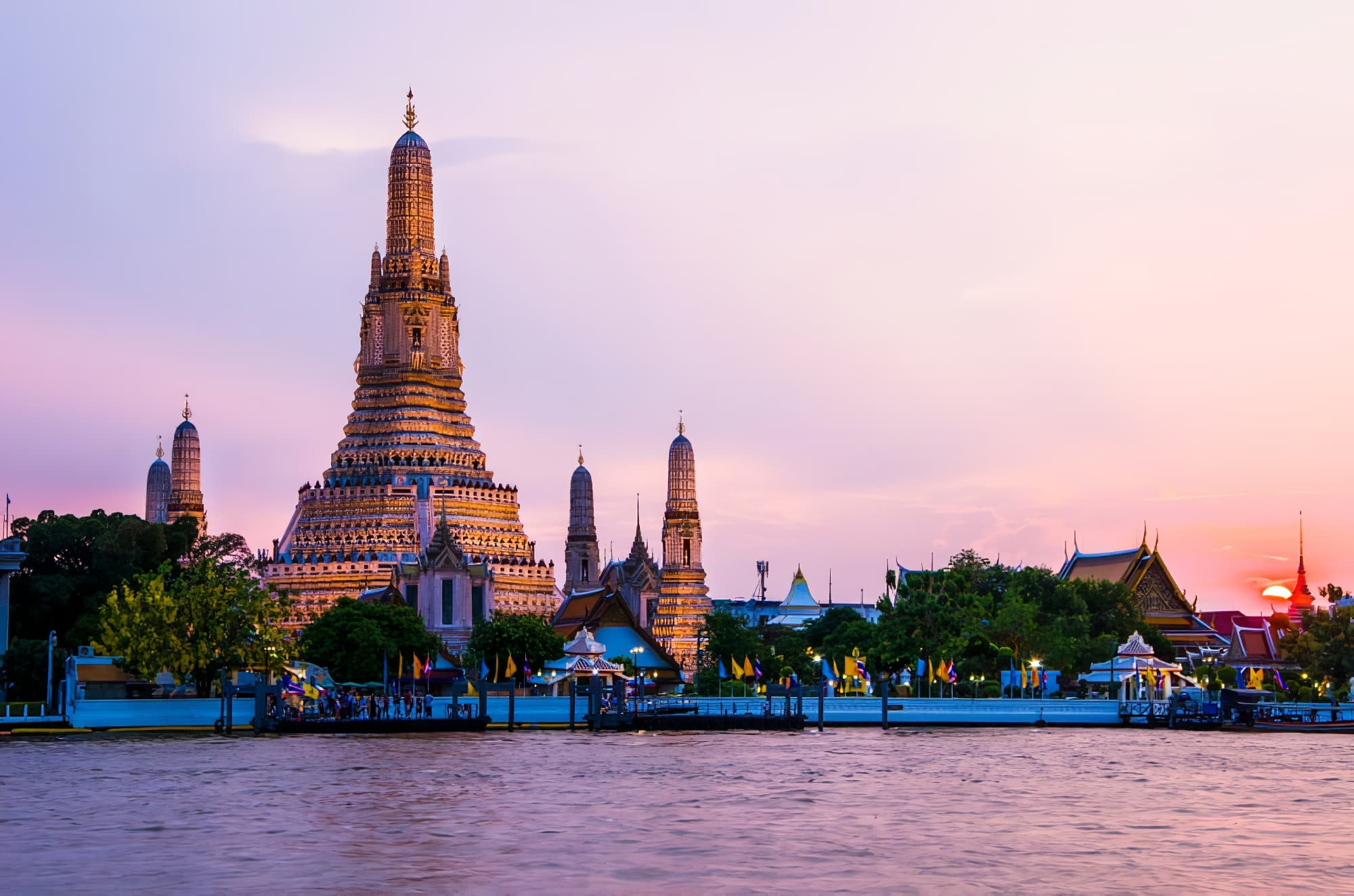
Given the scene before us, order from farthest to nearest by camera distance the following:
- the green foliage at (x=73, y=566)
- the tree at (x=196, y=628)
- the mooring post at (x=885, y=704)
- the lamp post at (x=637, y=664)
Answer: the lamp post at (x=637, y=664)
the green foliage at (x=73, y=566)
the mooring post at (x=885, y=704)
the tree at (x=196, y=628)

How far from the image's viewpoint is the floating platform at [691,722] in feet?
238

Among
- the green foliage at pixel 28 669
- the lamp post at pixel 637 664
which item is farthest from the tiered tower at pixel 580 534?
the green foliage at pixel 28 669

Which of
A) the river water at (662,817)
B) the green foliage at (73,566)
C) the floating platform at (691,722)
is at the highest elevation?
the green foliage at (73,566)

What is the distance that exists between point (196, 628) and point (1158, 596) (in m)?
67.0

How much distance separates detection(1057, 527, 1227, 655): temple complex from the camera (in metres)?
117

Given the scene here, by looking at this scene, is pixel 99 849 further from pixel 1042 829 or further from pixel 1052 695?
pixel 1052 695

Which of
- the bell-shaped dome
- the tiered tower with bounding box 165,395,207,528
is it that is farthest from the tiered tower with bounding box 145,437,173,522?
the bell-shaped dome

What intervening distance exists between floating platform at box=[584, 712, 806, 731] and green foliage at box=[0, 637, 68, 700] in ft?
Result: 63.1

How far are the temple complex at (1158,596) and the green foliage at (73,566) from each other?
2287 inches

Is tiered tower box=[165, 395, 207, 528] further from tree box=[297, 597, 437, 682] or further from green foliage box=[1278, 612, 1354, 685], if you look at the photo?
green foliage box=[1278, 612, 1354, 685]

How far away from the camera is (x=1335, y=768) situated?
55688mm

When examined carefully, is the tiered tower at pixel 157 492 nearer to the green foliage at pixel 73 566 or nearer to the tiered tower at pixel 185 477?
the tiered tower at pixel 185 477

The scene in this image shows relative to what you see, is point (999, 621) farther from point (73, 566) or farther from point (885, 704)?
point (73, 566)

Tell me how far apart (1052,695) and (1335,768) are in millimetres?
34730
